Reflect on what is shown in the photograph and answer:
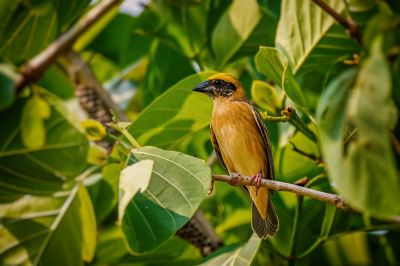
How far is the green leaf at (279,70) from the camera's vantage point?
2412 millimetres

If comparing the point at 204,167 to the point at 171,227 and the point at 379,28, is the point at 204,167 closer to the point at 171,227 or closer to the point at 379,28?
the point at 171,227

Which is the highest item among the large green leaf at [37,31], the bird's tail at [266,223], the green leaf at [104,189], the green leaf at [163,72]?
the large green leaf at [37,31]

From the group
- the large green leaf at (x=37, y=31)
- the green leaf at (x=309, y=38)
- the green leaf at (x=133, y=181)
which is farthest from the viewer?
the green leaf at (x=309, y=38)

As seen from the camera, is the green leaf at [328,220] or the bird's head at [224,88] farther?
the bird's head at [224,88]

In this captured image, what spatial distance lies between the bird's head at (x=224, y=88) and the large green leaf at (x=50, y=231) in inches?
32.6

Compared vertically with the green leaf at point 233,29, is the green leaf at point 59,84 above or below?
below

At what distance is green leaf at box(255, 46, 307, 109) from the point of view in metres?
2.41

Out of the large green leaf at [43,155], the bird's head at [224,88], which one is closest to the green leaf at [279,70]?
the bird's head at [224,88]

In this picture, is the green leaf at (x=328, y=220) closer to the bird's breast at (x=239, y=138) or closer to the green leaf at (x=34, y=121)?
the bird's breast at (x=239, y=138)

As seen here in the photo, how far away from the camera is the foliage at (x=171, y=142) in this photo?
238 centimetres

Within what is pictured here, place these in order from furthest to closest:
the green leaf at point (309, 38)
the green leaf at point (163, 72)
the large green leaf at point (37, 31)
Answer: the green leaf at point (163, 72)
the green leaf at point (309, 38)
the large green leaf at point (37, 31)

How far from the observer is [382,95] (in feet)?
3.76

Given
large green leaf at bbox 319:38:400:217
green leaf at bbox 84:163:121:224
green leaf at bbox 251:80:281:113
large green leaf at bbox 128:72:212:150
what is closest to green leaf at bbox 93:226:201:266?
green leaf at bbox 84:163:121:224

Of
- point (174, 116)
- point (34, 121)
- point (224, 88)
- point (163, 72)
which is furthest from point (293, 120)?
point (163, 72)
